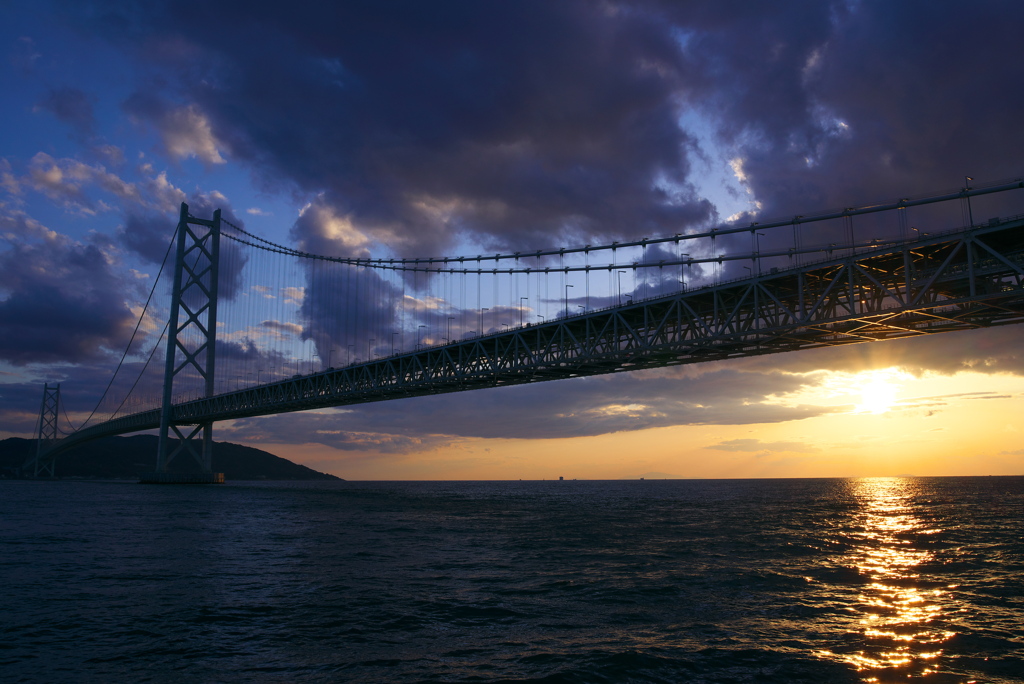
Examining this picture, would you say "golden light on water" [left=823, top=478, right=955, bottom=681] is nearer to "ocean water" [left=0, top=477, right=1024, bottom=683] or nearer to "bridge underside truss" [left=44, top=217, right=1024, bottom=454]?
"ocean water" [left=0, top=477, right=1024, bottom=683]

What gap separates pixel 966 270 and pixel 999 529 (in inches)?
578

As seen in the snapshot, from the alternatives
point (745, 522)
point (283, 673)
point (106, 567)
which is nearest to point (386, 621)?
point (283, 673)

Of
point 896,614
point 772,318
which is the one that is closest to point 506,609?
point 896,614

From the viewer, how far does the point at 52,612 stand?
13.3 m

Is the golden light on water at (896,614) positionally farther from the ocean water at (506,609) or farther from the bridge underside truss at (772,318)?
the bridge underside truss at (772,318)

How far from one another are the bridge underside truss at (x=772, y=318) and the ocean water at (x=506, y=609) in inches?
449

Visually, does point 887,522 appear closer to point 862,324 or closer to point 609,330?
point 862,324

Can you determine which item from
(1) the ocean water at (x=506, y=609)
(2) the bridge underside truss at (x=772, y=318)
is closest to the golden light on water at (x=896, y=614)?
(1) the ocean water at (x=506, y=609)

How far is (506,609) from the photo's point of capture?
13445 millimetres

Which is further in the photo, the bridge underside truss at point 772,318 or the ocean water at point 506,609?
the bridge underside truss at point 772,318

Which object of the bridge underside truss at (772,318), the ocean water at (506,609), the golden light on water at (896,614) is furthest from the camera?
the bridge underside truss at (772,318)

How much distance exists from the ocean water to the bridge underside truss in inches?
449

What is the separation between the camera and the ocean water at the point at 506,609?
9719 mm

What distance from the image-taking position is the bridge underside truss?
2991 centimetres
